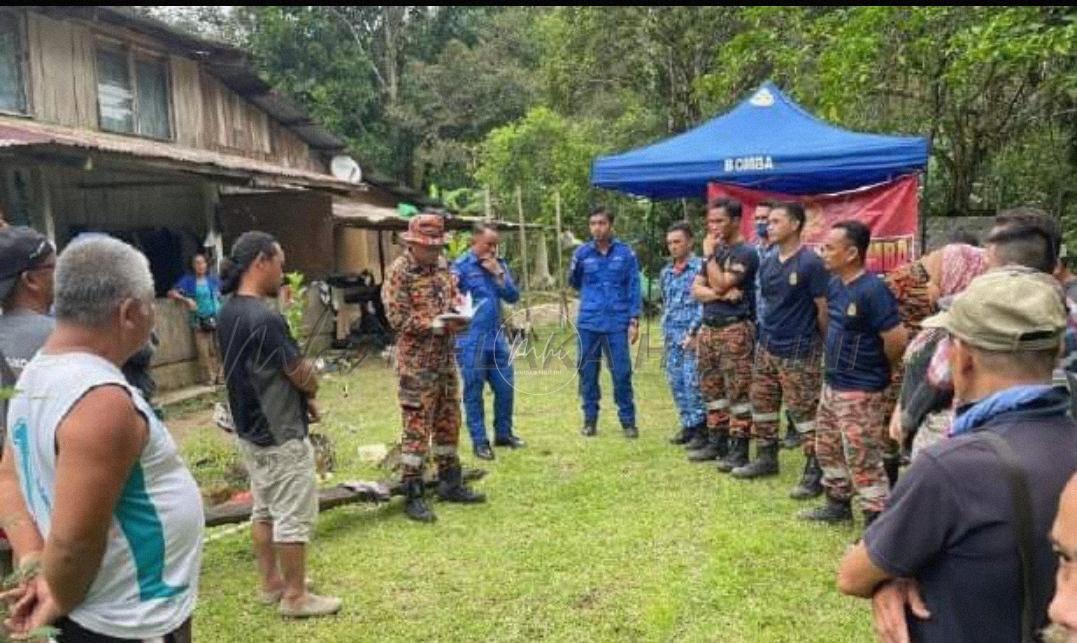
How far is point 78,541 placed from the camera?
1704 millimetres

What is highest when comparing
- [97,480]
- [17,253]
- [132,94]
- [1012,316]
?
Answer: [132,94]

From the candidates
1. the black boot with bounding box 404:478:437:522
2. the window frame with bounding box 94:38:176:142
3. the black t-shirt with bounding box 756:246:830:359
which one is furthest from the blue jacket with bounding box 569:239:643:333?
the window frame with bounding box 94:38:176:142

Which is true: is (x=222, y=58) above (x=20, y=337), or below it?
above

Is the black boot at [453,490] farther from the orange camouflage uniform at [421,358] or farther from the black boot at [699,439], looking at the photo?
the black boot at [699,439]

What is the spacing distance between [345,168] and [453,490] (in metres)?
11.7

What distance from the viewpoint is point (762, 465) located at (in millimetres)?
5703

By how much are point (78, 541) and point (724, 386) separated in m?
4.81

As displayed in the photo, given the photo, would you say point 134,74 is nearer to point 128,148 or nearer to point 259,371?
point 128,148

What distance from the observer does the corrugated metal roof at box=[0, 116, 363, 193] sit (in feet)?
24.0

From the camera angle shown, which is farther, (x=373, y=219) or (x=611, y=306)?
(x=373, y=219)

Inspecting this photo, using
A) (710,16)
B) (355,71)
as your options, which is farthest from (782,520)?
(355,71)

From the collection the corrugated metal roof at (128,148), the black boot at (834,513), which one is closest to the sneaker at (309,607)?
the black boot at (834,513)

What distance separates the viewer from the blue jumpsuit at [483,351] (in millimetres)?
6605

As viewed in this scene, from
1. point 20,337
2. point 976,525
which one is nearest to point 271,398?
point 20,337
